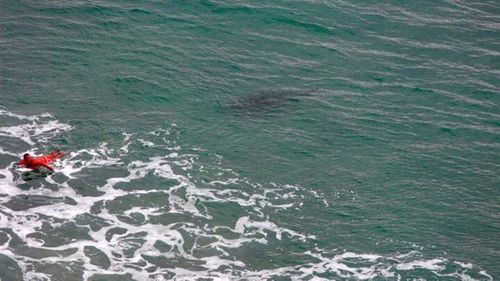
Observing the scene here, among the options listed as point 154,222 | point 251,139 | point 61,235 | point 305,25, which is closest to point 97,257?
point 61,235

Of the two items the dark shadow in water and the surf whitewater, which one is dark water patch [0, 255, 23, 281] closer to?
the surf whitewater

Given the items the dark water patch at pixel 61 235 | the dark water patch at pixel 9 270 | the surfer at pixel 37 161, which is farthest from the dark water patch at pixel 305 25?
the dark water patch at pixel 9 270

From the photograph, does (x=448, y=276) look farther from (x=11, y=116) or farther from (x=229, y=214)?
(x=11, y=116)

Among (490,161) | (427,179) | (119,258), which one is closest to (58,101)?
(119,258)

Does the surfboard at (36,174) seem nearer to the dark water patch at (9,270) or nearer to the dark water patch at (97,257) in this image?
the dark water patch at (9,270)

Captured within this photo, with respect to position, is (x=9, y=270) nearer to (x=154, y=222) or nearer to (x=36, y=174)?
(x=36, y=174)
